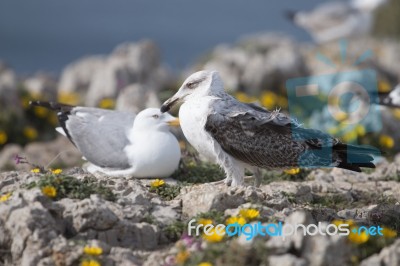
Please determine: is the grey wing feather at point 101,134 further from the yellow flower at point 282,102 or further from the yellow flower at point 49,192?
the yellow flower at point 282,102

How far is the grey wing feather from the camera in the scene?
8273mm

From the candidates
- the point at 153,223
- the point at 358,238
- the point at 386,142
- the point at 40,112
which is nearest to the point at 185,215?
the point at 153,223

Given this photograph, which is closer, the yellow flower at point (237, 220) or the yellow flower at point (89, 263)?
the yellow flower at point (89, 263)

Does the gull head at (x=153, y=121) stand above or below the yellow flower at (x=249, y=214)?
above

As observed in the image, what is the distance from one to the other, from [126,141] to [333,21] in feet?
47.7

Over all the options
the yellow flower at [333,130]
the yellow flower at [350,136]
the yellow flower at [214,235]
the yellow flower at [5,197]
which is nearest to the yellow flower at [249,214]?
the yellow flower at [214,235]

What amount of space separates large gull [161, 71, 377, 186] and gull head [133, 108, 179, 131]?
116 cm

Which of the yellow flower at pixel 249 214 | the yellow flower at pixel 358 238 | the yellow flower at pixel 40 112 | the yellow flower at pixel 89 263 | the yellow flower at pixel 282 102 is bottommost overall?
the yellow flower at pixel 89 263

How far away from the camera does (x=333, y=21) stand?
2155 centimetres

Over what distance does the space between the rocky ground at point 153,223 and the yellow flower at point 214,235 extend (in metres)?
0.02

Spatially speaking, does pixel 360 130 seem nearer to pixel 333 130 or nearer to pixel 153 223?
pixel 333 130

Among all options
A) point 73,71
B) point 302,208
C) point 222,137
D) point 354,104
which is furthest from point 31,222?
point 73,71

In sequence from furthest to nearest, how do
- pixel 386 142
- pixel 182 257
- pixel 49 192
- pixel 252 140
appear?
1. pixel 386 142
2. pixel 252 140
3. pixel 49 192
4. pixel 182 257

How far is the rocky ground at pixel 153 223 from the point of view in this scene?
5.08 metres
